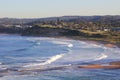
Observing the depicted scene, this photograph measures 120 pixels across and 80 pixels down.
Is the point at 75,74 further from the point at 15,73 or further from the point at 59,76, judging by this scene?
the point at 15,73

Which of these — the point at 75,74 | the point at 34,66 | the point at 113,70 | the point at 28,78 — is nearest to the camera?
the point at 28,78

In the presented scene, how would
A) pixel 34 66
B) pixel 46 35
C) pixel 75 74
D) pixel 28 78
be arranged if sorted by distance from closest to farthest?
pixel 28 78, pixel 75 74, pixel 34 66, pixel 46 35

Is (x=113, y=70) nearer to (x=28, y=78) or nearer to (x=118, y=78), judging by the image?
(x=118, y=78)

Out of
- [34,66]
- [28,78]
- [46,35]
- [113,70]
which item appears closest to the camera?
[28,78]

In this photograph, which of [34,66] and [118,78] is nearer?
[118,78]

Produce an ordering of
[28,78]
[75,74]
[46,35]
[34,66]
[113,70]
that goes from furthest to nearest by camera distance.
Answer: [46,35] < [34,66] < [113,70] < [75,74] < [28,78]

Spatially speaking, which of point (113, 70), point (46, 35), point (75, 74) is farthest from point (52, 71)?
point (46, 35)

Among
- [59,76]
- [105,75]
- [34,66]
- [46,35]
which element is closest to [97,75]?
[105,75]

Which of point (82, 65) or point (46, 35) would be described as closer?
point (82, 65)

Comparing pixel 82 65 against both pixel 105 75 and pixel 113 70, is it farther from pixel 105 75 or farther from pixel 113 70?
pixel 105 75
